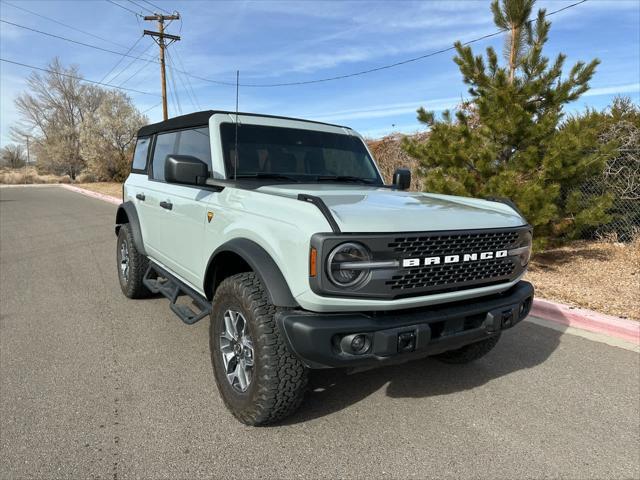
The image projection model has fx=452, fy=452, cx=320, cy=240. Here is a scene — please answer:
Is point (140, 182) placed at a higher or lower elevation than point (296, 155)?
lower

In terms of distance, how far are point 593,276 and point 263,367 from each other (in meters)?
5.68

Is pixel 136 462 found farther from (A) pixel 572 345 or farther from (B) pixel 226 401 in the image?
(A) pixel 572 345

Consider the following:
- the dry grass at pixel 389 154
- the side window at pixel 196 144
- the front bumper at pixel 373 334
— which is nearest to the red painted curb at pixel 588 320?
the front bumper at pixel 373 334

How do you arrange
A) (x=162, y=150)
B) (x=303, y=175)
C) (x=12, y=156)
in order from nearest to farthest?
(x=303, y=175) < (x=162, y=150) < (x=12, y=156)

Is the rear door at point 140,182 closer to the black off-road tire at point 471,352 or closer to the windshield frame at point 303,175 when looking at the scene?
the windshield frame at point 303,175

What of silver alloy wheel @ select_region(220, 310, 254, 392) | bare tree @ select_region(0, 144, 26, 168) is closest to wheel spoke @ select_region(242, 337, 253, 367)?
silver alloy wheel @ select_region(220, 310, 254, 392)

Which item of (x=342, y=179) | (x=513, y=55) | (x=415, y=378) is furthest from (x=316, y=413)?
(x=513, y=55)

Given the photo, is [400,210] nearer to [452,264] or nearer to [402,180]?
[452,264]

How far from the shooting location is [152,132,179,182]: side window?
13.9 feet

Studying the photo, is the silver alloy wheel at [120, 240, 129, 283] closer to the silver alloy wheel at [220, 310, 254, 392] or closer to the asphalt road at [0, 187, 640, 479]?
the asphalt road at [0, 187, 640, 479]

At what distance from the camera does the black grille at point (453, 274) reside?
2.34 m

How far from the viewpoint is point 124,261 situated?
17.3 ft

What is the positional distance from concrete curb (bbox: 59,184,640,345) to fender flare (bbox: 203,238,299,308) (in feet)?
11.9

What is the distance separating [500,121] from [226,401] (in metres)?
5.34
